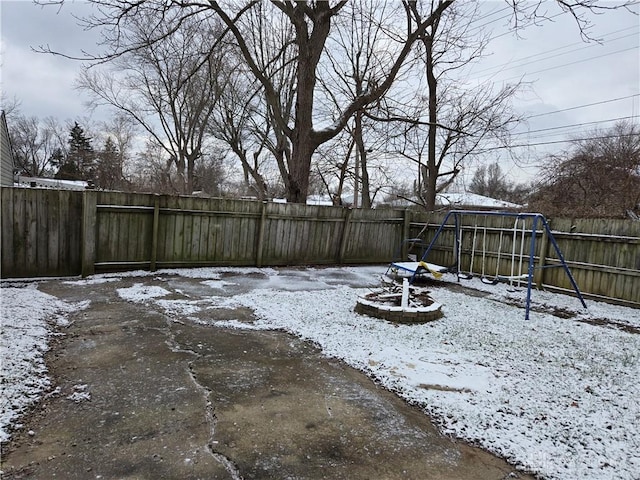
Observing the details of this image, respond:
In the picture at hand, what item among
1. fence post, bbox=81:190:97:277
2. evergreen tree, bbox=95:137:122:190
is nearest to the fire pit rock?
fence post, bbox=81:190:97:277

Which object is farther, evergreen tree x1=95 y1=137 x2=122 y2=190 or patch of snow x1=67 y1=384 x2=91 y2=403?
evergreen tree x1=95 y1=137 x2=122 y2=190

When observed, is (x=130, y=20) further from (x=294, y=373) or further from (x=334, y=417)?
(x=334, y=417)

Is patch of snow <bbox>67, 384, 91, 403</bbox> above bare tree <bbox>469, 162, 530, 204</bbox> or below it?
below

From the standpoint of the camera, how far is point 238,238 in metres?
8.41

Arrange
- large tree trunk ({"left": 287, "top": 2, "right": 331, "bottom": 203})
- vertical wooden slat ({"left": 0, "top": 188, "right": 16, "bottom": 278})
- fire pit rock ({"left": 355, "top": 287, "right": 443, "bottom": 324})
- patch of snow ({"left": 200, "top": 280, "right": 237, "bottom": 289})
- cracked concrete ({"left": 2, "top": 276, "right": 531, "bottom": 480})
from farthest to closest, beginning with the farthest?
large tree trunk ({"left": 287, "top": 2, "right": 331, "bottom": 203}) < patch of snow ({"left": 200, "top": 280, "right": 237, "bottom": 289}) < vertical wooden slat ({"left": 0, "top": 188, "right": 16, "bottom": 278}) < fire pit rock ({"left": 355, "top": 287, "right": 443, "bottom": 324}) < cracked concrete ({"left": 2, "top": 276, "right": 531, "bottom": 480})

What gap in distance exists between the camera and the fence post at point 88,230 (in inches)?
251

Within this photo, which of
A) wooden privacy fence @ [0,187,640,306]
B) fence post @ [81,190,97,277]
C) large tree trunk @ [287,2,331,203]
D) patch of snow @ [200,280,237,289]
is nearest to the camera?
wooden privacy fence @ [0,187,640,306]

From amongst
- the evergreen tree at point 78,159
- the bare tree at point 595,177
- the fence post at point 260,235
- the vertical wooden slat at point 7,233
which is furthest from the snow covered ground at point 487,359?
the evergreen tree at point 78,159

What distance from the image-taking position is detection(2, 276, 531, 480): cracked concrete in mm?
1979

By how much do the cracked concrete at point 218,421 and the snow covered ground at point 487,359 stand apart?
0.22 metres

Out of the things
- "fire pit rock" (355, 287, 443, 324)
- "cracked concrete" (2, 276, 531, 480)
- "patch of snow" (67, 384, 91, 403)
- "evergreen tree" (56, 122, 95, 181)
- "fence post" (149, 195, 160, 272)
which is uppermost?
"evergreen tree" (56, 122, 95, 181)

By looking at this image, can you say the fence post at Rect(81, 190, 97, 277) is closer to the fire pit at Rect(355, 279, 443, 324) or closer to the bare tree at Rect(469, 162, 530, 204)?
the fire pit at Rect(355, 279, 443, 324)

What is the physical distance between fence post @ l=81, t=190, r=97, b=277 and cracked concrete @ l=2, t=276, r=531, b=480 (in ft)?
9.96

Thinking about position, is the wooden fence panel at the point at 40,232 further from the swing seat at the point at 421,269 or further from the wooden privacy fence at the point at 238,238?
the swing seat at the point at 421,269
